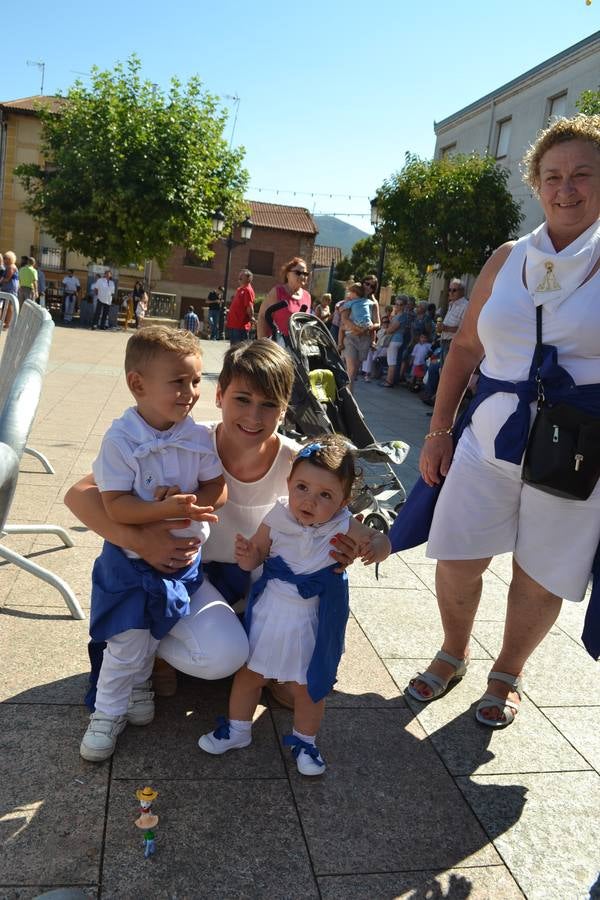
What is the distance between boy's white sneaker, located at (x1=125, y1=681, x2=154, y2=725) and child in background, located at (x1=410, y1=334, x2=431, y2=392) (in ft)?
→ 44.3

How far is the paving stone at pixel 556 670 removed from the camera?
3160 millimetres

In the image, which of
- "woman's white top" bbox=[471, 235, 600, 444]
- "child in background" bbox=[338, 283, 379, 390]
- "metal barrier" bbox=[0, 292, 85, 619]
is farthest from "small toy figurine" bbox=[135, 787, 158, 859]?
"child in background" bbox=[338, 283, 379, 390]

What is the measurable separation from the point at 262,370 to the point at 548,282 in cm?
98

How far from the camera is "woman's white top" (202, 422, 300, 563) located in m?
2.84

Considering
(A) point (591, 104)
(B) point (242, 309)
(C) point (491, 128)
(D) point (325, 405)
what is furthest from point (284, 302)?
(C) point (491, 128)

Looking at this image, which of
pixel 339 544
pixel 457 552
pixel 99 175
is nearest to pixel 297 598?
pixel 339 544

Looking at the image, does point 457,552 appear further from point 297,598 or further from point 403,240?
point 403,240

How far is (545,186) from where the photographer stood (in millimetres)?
2648

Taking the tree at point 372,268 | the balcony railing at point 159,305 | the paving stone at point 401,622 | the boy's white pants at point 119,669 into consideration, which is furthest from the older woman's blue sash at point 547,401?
the tree at point 372,268

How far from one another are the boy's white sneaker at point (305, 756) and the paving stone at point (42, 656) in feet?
2.50

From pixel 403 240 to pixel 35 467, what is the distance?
1851 centimetres

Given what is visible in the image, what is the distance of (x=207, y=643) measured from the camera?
2.52 metres

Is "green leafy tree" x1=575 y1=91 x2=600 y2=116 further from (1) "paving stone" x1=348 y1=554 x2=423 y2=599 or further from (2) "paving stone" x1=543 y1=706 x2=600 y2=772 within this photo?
(2) "paving stone" x1=543 y1=706 x2=600 y2=772

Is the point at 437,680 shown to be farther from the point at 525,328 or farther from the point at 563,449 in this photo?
the point at 525,328
